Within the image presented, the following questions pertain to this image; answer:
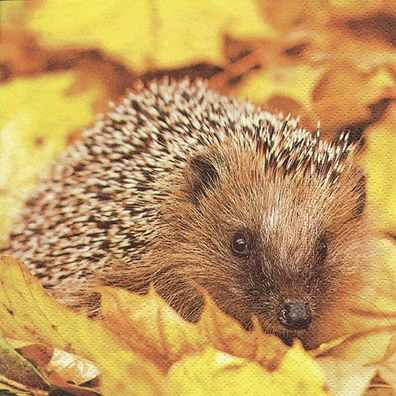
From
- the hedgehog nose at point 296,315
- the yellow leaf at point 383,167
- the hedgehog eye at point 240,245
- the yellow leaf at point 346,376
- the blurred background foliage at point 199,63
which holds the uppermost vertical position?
the blurred background foliage at point 199,63

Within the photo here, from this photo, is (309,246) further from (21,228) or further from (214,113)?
(21,228)

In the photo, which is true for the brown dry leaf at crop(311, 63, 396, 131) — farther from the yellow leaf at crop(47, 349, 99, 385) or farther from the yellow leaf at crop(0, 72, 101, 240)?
the yellow leaf at crop(47, 349, 99, 385)

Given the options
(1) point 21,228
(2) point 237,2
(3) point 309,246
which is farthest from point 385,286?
(1) point 21,228

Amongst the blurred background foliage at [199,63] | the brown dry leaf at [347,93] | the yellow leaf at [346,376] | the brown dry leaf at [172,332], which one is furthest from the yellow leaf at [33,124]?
the yellow leaf at [346,376]

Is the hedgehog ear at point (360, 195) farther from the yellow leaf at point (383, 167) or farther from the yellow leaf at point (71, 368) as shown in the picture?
the yellow leaf at point (71, 368)

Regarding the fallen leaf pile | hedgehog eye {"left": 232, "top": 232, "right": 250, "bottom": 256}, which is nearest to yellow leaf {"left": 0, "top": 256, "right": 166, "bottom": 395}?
the fallen leaf pile

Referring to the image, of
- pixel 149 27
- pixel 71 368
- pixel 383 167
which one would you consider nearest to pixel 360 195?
pixel 383 167
